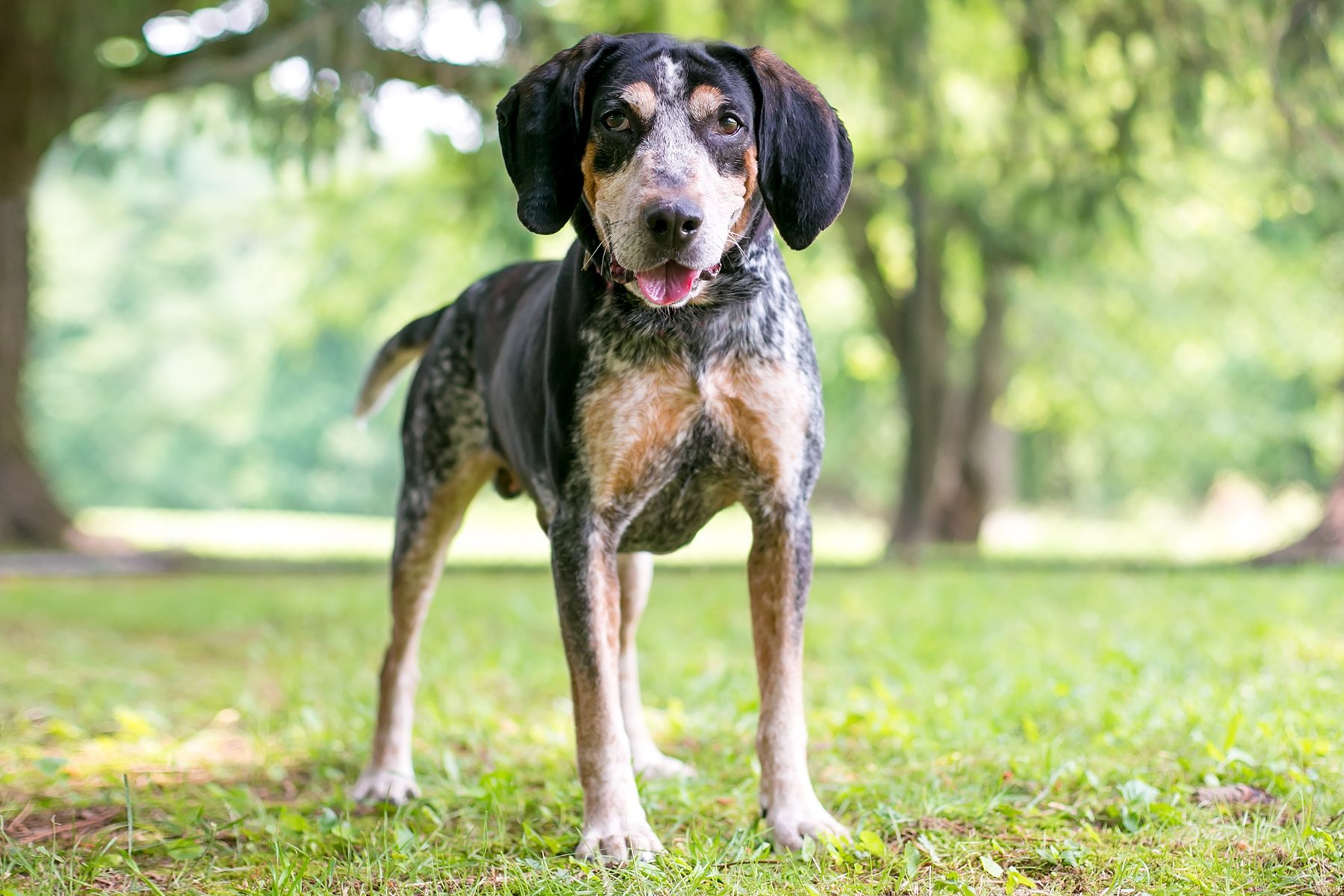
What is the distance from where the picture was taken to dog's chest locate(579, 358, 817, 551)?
10.8ft

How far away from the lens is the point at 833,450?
1347 inches

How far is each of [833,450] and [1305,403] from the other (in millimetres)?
11439

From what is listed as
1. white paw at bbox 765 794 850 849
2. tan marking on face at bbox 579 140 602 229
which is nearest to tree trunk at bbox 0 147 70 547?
tan marking on face at bbox 579 140 602 229

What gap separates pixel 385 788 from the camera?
401cm

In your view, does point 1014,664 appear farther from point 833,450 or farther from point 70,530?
point 833,450

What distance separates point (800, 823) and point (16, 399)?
12704mm

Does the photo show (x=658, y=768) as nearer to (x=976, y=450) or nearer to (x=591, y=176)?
(x=591, y=176)

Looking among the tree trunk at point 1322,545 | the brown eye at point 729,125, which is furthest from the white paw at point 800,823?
the tree trunk at point 1322,545

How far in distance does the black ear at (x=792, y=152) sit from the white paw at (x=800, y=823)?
1.42 metres

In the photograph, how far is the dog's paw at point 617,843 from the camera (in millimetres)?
3080

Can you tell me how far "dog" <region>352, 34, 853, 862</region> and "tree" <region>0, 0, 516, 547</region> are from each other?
207 inches

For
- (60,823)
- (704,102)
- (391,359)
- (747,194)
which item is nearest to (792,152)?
(747,194)

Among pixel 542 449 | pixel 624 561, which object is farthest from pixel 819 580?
pixel 542 449

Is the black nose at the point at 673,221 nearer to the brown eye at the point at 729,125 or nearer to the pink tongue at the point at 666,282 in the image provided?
the pink tongue at the point at 666,282
